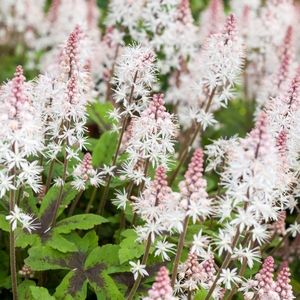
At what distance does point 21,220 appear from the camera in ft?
11.1

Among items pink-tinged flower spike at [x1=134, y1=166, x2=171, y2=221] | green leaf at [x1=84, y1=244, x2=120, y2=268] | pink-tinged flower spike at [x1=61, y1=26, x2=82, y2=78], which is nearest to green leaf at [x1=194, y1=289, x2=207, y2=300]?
green leaf at [x1=84, y1=244, x2=120, y2=268]

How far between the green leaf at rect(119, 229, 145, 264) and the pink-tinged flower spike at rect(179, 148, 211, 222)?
71cm

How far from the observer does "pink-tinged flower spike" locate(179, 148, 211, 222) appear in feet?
8.91

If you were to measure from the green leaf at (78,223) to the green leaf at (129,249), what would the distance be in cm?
23

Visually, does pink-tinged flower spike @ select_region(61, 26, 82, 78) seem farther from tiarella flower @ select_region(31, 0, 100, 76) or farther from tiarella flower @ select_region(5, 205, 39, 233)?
tiarella flower @ select_region(31, 0, 100, 76)

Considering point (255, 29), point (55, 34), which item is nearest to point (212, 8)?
point (255, 29)

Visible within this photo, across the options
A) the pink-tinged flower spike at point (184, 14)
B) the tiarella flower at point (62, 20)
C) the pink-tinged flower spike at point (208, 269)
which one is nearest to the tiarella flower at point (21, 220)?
the pink-tinged flower spike at point (208, 269)

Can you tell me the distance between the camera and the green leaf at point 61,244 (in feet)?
11.6

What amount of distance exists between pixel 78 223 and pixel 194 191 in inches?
44.3

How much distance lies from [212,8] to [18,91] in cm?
376

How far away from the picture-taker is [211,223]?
4.32m

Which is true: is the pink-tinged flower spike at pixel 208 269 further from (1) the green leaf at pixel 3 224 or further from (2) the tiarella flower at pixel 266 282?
(1) the green leaf at pixel 3 224

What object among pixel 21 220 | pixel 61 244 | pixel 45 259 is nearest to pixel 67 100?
pixel 21 220

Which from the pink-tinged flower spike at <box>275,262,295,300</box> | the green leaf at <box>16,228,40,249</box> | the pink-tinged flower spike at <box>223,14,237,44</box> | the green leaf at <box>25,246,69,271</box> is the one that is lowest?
the green leaf at <box>25,246,69,271</box>
